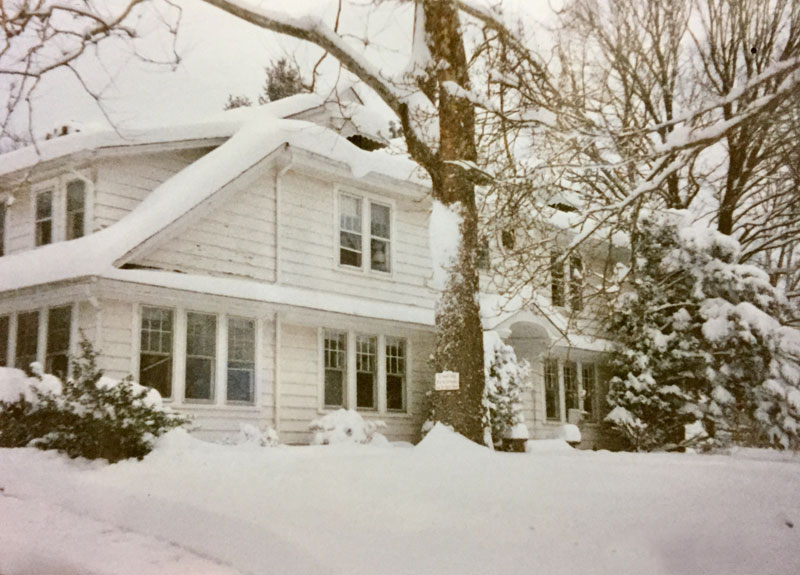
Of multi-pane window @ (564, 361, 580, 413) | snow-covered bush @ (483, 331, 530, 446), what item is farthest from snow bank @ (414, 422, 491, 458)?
multi-pane window @ (564, 361, 580, 413)

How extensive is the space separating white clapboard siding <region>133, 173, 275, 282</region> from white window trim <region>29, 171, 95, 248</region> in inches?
54.2

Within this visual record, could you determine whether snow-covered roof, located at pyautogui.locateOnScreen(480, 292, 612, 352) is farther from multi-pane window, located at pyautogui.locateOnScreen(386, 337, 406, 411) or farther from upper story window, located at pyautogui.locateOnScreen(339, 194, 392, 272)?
upper story window, located at pyautogui.locateOnScreen(339, 194, 392, 272)

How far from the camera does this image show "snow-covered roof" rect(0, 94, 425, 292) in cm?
989

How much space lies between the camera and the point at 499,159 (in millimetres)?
9547

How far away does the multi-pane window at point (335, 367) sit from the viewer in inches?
510

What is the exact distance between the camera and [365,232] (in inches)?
557

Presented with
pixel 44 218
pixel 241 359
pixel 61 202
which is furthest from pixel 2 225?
pixel 241 359

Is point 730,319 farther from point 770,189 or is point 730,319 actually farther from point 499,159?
point 499,159

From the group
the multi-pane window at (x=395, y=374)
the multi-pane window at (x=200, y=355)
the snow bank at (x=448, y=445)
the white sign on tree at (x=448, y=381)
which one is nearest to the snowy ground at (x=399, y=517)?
the snow bank at (x=448, y=445)

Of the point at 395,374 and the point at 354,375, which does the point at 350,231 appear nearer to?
the point at 354,375

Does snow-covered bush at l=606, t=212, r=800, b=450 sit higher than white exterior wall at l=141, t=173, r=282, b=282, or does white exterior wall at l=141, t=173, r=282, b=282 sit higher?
white exterior wall at l=141, t=173, r=282, b=282

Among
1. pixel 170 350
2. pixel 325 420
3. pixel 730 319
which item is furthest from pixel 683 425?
pixel 170 350

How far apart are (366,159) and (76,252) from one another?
18.2ft

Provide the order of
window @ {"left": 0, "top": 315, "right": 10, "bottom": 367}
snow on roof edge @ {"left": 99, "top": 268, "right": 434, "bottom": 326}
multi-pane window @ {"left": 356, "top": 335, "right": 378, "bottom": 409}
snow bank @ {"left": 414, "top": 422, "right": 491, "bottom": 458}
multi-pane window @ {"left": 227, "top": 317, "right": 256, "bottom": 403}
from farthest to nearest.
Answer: multi-pane window @ {"left": 356, "top": 335, "right": 378, "bottom": 409} < multi-pane window @ {"left": 227, "top": 317, "right": 256, "bottom": 403} < snow on roof edge @ {"left": 99, "top": 268, "right": 434, "bottom": 326} < window @ {"left": 0, "top": 315, "right": 10, "bottom": 367} < snow bank @ {"left": 414, "top": 422, "right": 491, "bottom": 458}
